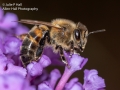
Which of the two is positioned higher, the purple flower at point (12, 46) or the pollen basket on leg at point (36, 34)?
the pollen basket on leg at point (36, 34)

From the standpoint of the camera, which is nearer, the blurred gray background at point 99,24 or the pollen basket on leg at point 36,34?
the pollen basket on leg at point 36,34

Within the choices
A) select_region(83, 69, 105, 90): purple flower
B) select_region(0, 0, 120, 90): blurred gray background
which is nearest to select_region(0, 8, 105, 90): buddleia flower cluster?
select_region(83, 69, 105, 90): purple flower

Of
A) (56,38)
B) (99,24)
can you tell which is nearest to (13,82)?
(56,38)

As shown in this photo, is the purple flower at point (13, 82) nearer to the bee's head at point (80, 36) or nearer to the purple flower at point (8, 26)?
the bee's head at point (80, 36)

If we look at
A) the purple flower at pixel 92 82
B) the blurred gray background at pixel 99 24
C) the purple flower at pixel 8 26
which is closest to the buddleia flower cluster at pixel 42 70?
the purple flower at pixel 92 82

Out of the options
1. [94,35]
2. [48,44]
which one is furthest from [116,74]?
[48,44]

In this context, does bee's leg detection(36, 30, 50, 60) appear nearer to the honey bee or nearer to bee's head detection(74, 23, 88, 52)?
the honey bee

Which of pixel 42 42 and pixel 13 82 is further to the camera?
pixel 42 42

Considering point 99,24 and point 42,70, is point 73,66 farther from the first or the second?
point 99,24
